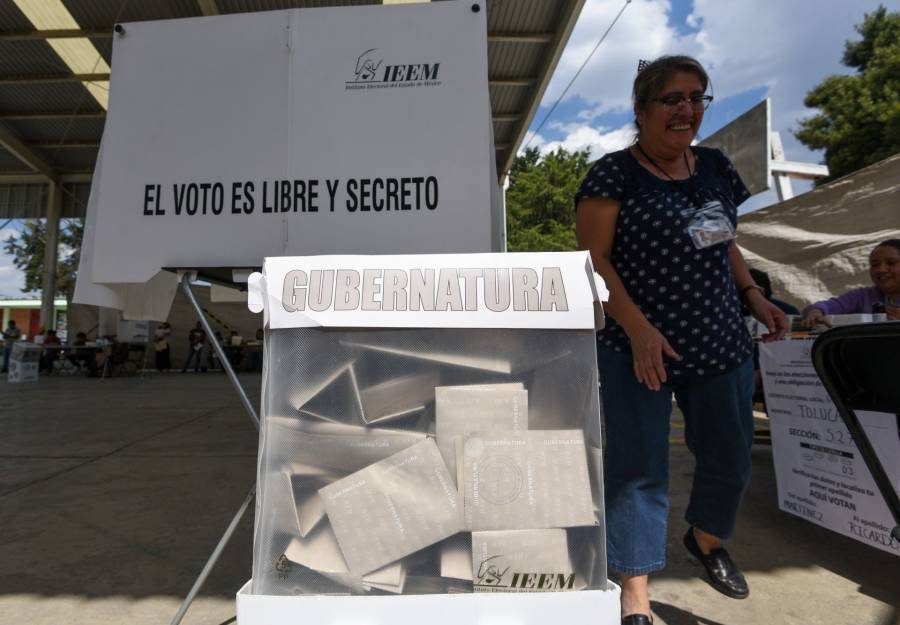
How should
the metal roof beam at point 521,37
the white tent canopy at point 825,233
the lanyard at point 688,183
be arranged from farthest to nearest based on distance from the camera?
1. the metal roof beam at point 521,37
2. the white tent canopy at point 825,233
3. the lanyard at point 688,183

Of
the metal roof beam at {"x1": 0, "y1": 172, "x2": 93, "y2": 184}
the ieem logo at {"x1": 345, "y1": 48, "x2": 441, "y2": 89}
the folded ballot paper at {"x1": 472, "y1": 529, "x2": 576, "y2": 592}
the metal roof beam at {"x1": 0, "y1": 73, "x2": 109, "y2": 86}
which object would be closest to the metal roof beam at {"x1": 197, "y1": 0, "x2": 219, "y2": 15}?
the metal roof beam at {"x1": 0, "y1": 73, "x2": 109, "y2": 86}

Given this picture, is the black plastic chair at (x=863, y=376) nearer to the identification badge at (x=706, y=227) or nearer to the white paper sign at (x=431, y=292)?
the identification badge at (x=706, y=227)

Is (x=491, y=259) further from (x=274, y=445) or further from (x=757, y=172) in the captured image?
(x=757, y=172)

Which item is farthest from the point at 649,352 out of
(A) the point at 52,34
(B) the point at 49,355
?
(B) the point at 49,355

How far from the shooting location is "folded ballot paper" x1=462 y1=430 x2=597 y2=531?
99 cm

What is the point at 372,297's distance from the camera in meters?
1.03

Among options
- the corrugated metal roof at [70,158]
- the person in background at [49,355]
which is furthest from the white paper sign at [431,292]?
the corrugated metal roof at [70,158]

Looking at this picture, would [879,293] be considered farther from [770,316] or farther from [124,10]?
[124,10]

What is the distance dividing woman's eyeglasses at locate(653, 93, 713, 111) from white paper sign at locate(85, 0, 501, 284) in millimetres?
587

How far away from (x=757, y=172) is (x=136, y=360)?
14027 mm

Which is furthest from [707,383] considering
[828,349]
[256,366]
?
[256,366]

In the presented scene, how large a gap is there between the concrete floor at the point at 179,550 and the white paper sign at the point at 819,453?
0.17 metres

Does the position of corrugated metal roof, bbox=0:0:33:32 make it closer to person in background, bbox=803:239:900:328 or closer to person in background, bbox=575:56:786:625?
person in background, bbox=575:56:786:625

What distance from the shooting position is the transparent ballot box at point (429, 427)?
39.2 inches
